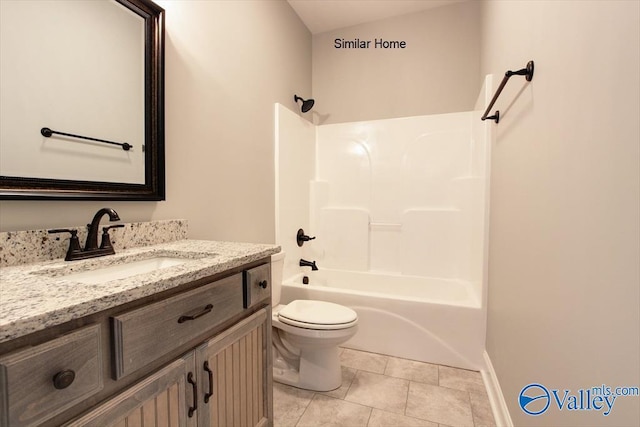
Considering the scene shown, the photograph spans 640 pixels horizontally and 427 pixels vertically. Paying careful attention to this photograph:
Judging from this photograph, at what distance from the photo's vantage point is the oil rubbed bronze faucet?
99 cm

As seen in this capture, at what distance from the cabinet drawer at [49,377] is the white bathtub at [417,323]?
71.0 inches

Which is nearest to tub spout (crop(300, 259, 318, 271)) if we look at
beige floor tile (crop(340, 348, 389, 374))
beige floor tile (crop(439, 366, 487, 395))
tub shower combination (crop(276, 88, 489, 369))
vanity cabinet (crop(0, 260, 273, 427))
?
tub shower combination (crop(276, 88, 489, 369))

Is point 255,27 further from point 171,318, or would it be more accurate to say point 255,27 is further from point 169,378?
point 169,378

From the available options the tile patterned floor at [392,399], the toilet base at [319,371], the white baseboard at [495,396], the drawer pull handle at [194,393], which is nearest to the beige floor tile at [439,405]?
the tile patterned floor at [392,399]

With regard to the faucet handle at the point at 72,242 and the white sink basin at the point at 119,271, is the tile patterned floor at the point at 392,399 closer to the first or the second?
the white sink basin at the point at 119,271

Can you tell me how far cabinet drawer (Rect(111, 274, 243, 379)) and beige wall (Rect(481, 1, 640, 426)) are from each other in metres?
1.02

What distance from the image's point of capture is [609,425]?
2.13ft

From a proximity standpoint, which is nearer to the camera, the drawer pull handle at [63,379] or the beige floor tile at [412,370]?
the drawer pull handle at [63,379]

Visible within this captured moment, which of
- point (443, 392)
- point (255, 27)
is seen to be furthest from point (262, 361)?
point (255, 27)

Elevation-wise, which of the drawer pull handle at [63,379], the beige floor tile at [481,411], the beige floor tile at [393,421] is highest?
the drawer pull handle at [63,379]

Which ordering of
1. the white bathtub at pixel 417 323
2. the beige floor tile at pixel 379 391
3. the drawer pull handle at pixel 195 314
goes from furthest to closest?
the white bathtub at pixel 417 323, the beige floor tile at pixel 379 391, the drawer pull handle at pixel 195 314

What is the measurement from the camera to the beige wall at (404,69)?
2572mm

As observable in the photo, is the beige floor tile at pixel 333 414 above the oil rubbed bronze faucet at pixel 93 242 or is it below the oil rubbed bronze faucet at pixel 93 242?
below

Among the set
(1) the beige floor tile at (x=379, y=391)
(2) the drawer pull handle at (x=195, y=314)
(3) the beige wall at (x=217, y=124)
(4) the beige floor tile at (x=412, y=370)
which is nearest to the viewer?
(2) the drawer pull handle at (x=195, y=314)
